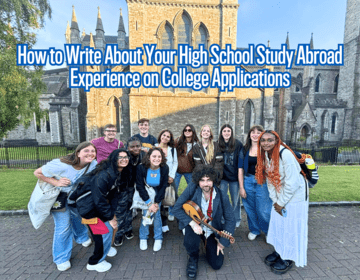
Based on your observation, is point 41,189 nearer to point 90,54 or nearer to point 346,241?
point 346,241

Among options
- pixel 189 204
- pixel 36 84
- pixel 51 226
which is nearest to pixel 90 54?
pixel 36 84

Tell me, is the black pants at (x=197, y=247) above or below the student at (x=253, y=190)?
below

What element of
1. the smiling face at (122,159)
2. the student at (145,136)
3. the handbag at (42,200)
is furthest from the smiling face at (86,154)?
the student at (145,136)

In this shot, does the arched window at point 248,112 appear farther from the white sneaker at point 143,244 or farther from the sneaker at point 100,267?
the sneaker at point 100,267

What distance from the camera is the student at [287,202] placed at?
2.38 m

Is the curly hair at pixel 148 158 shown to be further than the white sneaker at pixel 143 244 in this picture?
No

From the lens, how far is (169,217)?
4.07 metres

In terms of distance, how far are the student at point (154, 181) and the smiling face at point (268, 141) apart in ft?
5.29

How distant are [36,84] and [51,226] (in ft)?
30.0

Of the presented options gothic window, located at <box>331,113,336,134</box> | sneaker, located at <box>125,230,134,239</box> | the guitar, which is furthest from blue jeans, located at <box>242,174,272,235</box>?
gothic window, located at <box>331,113,336,134</box>

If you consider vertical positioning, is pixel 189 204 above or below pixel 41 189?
below

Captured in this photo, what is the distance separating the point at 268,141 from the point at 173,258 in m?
2.43

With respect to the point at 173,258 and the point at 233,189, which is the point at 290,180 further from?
the point at 173,258

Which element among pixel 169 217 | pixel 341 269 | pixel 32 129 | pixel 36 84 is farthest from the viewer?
pixel 32 129
